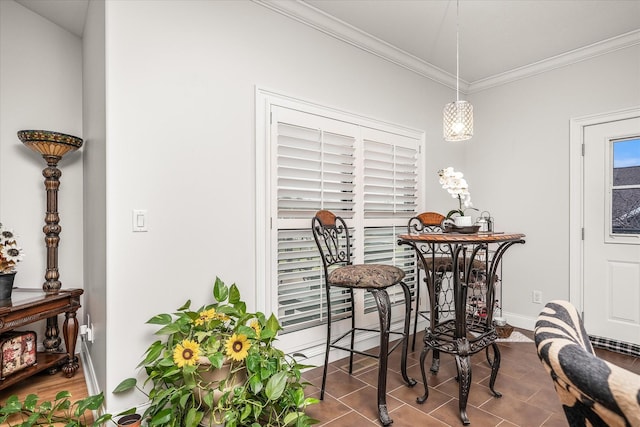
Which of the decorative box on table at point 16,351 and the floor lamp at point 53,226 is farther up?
the floor lamp at point 53,226

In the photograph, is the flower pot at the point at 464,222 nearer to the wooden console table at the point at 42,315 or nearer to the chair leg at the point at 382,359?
the chair leg at the point at 382,359

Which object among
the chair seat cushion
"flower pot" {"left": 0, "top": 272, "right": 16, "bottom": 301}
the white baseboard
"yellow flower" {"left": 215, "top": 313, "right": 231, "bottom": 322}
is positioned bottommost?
the white baseboard

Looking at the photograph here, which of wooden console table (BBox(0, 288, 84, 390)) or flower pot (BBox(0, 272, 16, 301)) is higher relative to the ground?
flower pot (BBox(0, 272, 16, 301))

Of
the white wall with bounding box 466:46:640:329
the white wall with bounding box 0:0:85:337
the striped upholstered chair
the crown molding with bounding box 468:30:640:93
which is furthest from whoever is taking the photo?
the white wall with bounding box 466:46:640:329

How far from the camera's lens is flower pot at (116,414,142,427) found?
169 centimetres

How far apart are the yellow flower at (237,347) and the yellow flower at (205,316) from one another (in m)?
0.19

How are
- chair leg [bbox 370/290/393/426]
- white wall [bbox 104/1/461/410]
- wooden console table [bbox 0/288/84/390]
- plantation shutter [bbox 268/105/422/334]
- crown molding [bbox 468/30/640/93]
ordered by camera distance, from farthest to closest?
crown molding [bbox 468/30/640/93] → plantation shutter [bbox 268/105/422/334] → wooden console table [bbox 0/288/84/390] → chair leg [bbox 370/290/393/426] → white wall [bbox 104/1/461/410]

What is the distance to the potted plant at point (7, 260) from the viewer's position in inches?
89.7

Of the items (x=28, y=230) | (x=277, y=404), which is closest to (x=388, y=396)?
(x=277, y=404)

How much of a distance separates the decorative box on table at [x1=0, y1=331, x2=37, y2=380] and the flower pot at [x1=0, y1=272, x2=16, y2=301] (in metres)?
0.27

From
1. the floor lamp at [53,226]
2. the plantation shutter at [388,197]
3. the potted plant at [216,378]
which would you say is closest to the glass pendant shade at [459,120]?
the plantation shutter at [388,197]

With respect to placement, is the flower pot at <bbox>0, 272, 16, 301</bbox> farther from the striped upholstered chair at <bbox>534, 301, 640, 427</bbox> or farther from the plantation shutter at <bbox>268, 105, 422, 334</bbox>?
the striped upholstered chair at <bbox>534, 301, 640, 427</bbox>

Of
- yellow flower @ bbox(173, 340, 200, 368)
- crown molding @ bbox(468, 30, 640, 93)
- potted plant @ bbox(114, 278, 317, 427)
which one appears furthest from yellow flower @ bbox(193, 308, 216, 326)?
crown molding @ bbox(468, 30, 640, 93)

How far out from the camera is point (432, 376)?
2.59 m
